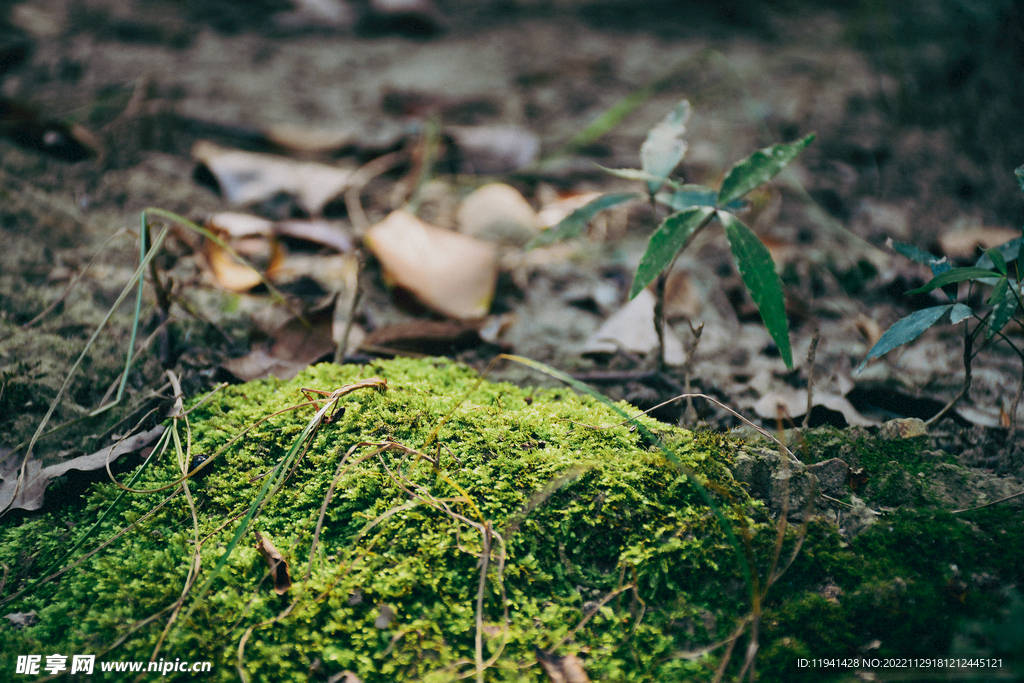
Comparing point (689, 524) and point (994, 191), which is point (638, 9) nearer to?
point (994, 191)

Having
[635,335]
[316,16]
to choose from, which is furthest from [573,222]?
[316,16]

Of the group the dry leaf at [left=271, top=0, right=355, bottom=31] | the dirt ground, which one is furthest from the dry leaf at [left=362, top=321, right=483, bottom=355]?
the dry leaf at [left=271, top=0, right=355, bottom=31]

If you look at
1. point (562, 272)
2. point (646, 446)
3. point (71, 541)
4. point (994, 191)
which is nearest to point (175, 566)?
point (71, 541)

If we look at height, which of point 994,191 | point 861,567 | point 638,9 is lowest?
point 861,567

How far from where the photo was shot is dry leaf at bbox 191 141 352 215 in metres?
1.82

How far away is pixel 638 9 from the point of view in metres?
3.32

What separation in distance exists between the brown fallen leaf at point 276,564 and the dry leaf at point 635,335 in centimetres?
86

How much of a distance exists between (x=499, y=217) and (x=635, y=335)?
67 cm

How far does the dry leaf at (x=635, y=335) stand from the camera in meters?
1.40

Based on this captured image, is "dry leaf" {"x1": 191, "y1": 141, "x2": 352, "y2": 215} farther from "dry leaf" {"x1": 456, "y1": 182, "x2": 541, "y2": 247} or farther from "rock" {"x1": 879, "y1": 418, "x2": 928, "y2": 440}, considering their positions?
"rock" {"x1": 879, "y1": 418, "x2": 928, "y2": 440}

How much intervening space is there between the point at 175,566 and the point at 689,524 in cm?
81

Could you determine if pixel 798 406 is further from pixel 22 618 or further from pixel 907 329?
pixel 22 618

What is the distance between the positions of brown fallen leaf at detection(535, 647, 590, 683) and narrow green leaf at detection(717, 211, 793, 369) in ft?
1.81

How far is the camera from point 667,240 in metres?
0.98
